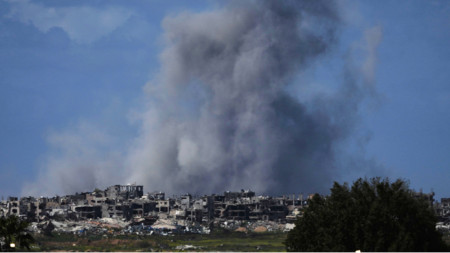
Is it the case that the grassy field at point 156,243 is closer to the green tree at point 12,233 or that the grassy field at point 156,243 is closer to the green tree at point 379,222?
the green tree at point 12,233

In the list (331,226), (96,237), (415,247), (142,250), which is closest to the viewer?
(415,247)

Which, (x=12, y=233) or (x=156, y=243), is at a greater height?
(x=156, y=243)

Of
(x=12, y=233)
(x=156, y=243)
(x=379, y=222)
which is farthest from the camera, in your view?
(x=156, y=243)

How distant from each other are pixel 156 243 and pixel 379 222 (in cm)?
11711

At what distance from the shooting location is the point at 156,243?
179 m

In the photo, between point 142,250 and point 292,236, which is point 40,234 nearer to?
point 142,250

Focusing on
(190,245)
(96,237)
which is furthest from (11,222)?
(96,237)

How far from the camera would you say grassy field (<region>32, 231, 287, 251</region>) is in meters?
165

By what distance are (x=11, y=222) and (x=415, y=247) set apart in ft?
141

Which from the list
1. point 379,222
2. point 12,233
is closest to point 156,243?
point 12,233

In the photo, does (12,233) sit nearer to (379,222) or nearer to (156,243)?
(379,222)

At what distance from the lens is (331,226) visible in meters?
71.9

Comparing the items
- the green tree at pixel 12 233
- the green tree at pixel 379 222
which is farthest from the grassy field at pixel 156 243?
the green tree at pixel 379 222

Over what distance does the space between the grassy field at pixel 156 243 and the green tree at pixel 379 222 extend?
8386cm
